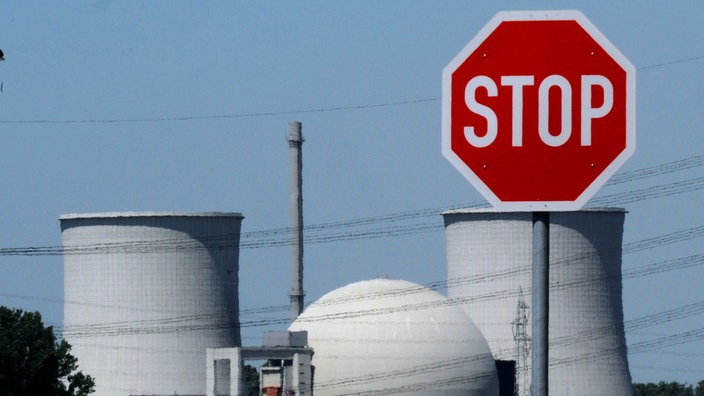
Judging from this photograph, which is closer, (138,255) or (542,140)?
(542,140)

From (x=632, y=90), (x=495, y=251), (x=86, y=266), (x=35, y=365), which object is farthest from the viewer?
(x=495, y=251)

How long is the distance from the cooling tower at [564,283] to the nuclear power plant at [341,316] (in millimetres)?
92

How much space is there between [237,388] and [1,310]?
21.0m

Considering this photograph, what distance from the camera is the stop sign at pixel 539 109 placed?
21.6 feet

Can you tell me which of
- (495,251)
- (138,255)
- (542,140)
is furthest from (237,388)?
(542,140)

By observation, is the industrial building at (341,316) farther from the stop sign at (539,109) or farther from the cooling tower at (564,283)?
the stop sign at (539,109)

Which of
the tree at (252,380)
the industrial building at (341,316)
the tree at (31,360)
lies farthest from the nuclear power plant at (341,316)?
the tree at (252,380)

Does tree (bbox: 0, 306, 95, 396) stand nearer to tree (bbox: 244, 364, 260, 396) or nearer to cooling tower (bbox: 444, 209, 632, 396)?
cooling tower (bbox: 444, 209, 632, 396)

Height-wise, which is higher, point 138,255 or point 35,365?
point 138,255

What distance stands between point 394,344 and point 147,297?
15.3 m

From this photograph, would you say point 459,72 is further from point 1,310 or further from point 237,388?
point 237,388

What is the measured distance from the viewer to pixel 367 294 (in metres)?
96.9

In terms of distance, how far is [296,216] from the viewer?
112812mm

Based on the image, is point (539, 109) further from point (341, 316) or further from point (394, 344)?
point (341, 316)
